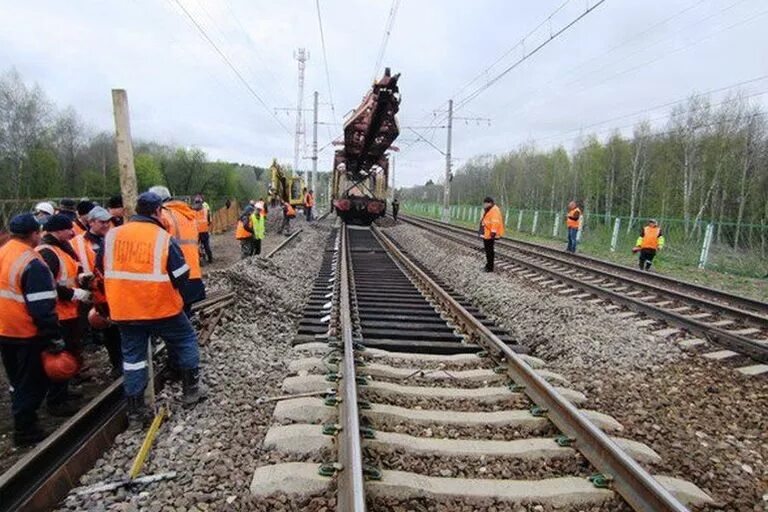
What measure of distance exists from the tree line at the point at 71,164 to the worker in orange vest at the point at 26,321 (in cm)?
3611

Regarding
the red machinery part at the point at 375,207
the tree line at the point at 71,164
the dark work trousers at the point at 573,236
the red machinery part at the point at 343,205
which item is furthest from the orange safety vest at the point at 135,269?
the tree line at the point at 71,164

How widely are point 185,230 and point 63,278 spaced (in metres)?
1.12

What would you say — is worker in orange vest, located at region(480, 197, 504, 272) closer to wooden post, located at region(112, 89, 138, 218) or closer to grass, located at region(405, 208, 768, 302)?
grass, located at region(405, 208, 768, 302)

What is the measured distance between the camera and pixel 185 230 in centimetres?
525

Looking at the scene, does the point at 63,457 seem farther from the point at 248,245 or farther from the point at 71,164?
the point at 71,164

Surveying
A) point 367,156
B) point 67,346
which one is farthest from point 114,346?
point 367,156

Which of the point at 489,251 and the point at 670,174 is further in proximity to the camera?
the point at 670,174

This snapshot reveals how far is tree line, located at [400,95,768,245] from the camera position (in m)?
35.4

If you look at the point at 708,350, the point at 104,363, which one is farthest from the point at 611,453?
the point at 104,363

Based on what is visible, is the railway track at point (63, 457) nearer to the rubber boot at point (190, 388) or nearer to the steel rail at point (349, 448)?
the rubber boot at point (190, 388)

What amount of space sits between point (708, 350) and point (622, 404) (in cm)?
239

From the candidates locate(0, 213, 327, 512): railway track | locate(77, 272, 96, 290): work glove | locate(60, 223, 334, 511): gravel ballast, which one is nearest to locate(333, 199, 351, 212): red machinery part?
locate(60, 223, 334, 511): gravel ballast

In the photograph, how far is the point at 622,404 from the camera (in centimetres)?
477

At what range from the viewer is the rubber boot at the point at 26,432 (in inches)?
159
